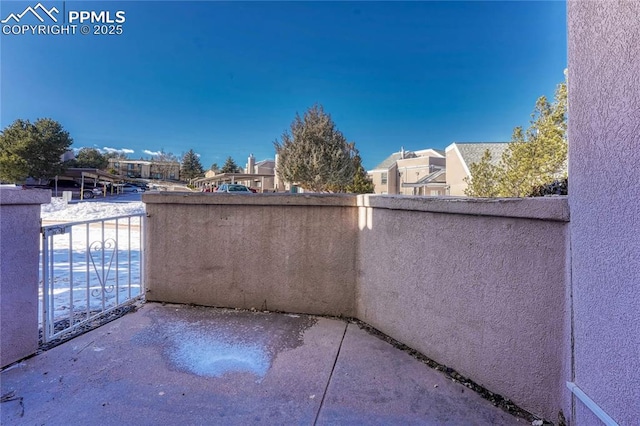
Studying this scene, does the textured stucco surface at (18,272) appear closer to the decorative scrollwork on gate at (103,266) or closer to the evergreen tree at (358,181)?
the decorative scrollwork on gate at (103,266)

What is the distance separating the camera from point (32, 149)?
105 ft

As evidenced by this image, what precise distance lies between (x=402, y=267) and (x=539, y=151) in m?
10.7

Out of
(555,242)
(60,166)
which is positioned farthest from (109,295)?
(60,166)

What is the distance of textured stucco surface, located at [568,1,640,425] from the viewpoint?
4.02 ft

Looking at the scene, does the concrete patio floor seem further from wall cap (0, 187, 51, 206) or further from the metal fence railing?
wall cap (0, 187, 51, 206)

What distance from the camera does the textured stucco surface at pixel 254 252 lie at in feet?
10.7

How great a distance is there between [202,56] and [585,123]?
1305 cm

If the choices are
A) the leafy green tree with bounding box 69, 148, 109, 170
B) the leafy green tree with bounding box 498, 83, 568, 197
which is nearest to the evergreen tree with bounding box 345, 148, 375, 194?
the leafy green tree with bounding box 498, 83, 568, 197

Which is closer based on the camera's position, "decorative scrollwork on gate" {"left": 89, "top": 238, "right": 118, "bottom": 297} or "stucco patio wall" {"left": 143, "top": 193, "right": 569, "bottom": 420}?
"stucco patio wall" {"left": 143, "top": 193, "right": 569, "bottom": 420}

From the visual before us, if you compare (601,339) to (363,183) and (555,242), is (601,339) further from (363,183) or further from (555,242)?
(363,183)

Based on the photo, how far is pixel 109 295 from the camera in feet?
13.1

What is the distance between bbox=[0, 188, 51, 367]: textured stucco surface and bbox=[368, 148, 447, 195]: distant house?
85.9ft

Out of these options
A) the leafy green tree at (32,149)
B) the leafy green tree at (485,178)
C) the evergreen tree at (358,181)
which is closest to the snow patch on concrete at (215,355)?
the leafy green tree at (485,178)

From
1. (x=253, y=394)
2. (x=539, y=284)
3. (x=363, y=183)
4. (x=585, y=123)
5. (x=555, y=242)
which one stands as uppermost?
(x=363, y=183)
